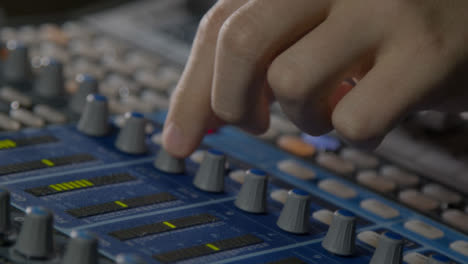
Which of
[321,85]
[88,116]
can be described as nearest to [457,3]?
[321,85]

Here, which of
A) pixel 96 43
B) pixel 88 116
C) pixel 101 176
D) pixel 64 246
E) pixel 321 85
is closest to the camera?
pixel 64 246

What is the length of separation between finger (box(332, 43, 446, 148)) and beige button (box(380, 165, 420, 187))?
0.31 metres

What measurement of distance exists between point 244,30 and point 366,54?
14cm

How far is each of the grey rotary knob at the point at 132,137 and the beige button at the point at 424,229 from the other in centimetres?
38

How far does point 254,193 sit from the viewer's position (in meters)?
0.98

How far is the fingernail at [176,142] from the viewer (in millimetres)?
1058

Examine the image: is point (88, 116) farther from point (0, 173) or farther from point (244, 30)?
point (244, 30)

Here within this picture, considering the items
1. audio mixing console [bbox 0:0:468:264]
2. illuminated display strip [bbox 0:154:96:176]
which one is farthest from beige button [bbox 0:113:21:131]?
illuminated display strip [bbox 0:154:96:176]

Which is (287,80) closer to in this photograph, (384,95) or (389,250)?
(384,95)

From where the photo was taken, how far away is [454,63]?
2.97 feet

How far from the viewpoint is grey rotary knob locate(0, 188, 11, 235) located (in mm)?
775

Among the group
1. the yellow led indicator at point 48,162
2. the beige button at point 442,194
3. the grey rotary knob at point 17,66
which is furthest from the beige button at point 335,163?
the grey rotary knob at point 17,66

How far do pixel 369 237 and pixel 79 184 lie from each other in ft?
1.19

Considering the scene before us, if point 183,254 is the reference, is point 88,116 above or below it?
above
